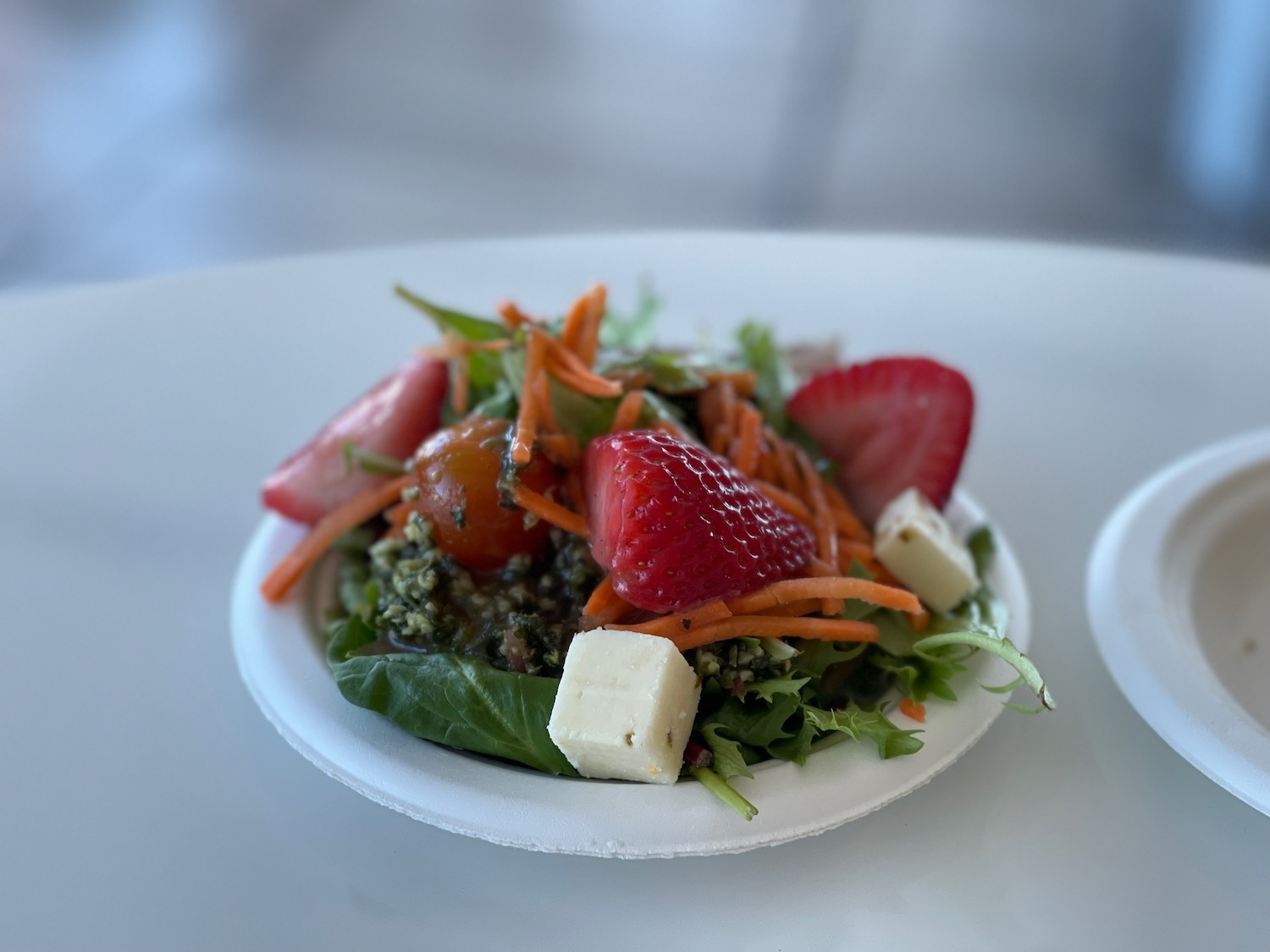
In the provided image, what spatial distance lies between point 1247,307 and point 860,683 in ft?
4.51

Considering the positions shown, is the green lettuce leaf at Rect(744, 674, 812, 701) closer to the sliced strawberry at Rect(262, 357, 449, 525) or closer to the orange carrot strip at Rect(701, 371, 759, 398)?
the orange carrot strip at Rect(701, 371, 759, 398)

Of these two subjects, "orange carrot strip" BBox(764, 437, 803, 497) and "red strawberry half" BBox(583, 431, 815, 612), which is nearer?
"red strawberry half" BBox(583, 431, 815, 612)

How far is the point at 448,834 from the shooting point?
1.10 metres

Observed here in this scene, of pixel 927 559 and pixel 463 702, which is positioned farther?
pixel 927 559

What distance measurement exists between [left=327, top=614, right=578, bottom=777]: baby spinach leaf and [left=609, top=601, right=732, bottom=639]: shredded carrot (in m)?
0.11

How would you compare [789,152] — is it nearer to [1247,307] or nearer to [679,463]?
[1247,307]

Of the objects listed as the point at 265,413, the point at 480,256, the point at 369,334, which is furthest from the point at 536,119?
the point at 265,413

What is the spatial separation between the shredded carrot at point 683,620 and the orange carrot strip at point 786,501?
20 cm

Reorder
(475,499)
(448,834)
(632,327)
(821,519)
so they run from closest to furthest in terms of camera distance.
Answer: (448,834), (475,499), (821,519), (632,327)

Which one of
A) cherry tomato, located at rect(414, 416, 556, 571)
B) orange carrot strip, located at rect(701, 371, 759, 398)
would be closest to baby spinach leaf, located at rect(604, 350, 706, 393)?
orange carrot strip, located at rect(701, 371, 759, 398)

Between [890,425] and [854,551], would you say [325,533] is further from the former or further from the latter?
[890,425]

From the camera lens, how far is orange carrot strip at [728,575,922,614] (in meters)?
1.13

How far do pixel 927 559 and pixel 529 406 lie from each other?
1.63ft

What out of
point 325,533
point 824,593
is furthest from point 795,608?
point 325,533
